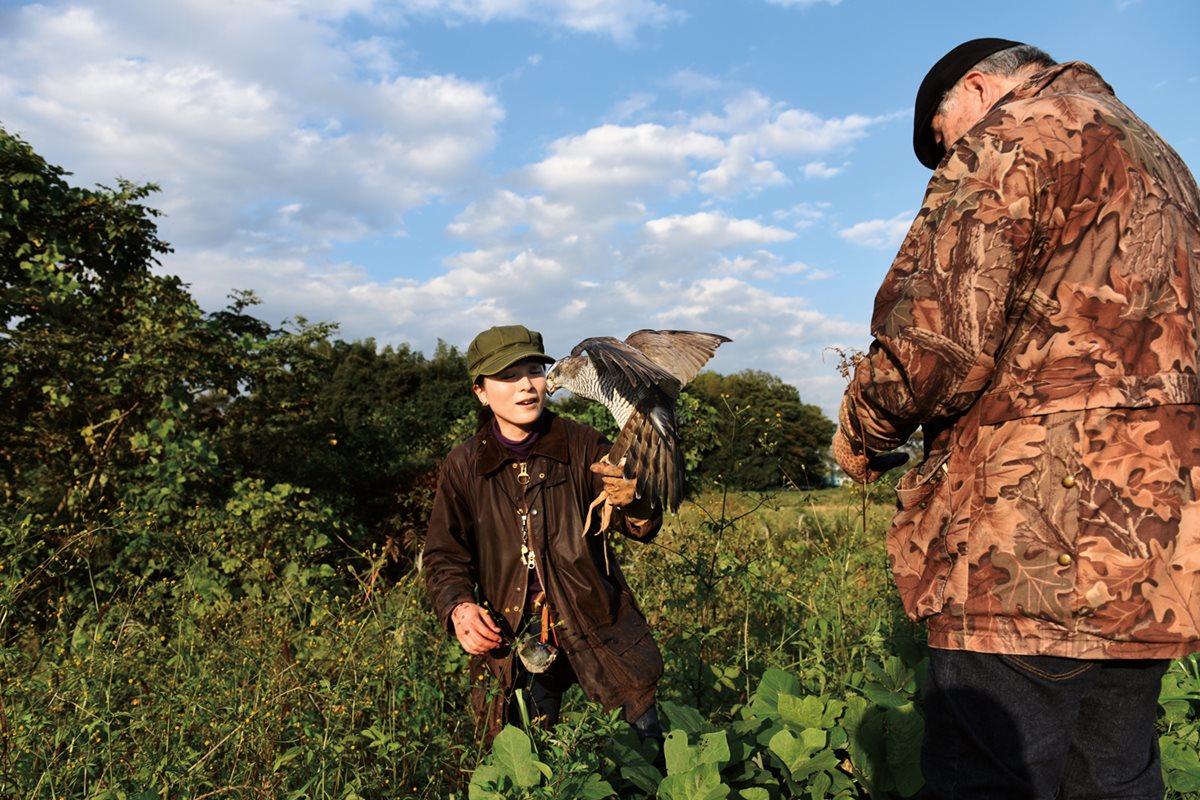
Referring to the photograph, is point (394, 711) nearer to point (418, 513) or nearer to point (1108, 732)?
point (1108, 732)

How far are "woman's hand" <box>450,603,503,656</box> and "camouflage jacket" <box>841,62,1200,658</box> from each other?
4.45ft

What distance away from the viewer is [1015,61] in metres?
1.66

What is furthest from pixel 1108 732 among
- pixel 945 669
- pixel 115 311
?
pixel 115 311

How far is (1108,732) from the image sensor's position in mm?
1594

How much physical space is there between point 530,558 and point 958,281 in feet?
5.33

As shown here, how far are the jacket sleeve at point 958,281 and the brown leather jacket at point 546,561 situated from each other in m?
1.14

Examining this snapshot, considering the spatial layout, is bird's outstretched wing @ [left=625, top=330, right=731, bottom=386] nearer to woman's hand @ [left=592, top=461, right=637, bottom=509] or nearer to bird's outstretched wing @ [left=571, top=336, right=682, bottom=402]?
bird's outstretched wing @ [left=571, top=336, right=682, bottom=402]

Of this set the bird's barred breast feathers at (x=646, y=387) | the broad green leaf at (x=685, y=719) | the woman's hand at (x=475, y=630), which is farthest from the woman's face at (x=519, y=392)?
the broad green leaf at (x=685, y=719)

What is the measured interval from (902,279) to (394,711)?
7.24 ft

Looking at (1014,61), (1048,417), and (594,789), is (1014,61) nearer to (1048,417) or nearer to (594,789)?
(1048,417)

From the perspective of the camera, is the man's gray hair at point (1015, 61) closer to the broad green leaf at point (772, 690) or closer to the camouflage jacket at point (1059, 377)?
the camouflage jacket at point (1059, 377)

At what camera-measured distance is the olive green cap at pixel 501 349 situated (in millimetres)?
2594

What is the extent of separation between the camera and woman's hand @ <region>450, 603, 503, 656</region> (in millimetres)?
2488

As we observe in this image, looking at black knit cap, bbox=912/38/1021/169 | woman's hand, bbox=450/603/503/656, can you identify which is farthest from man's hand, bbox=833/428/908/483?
woman's hand, bbox=450/603/503/656
